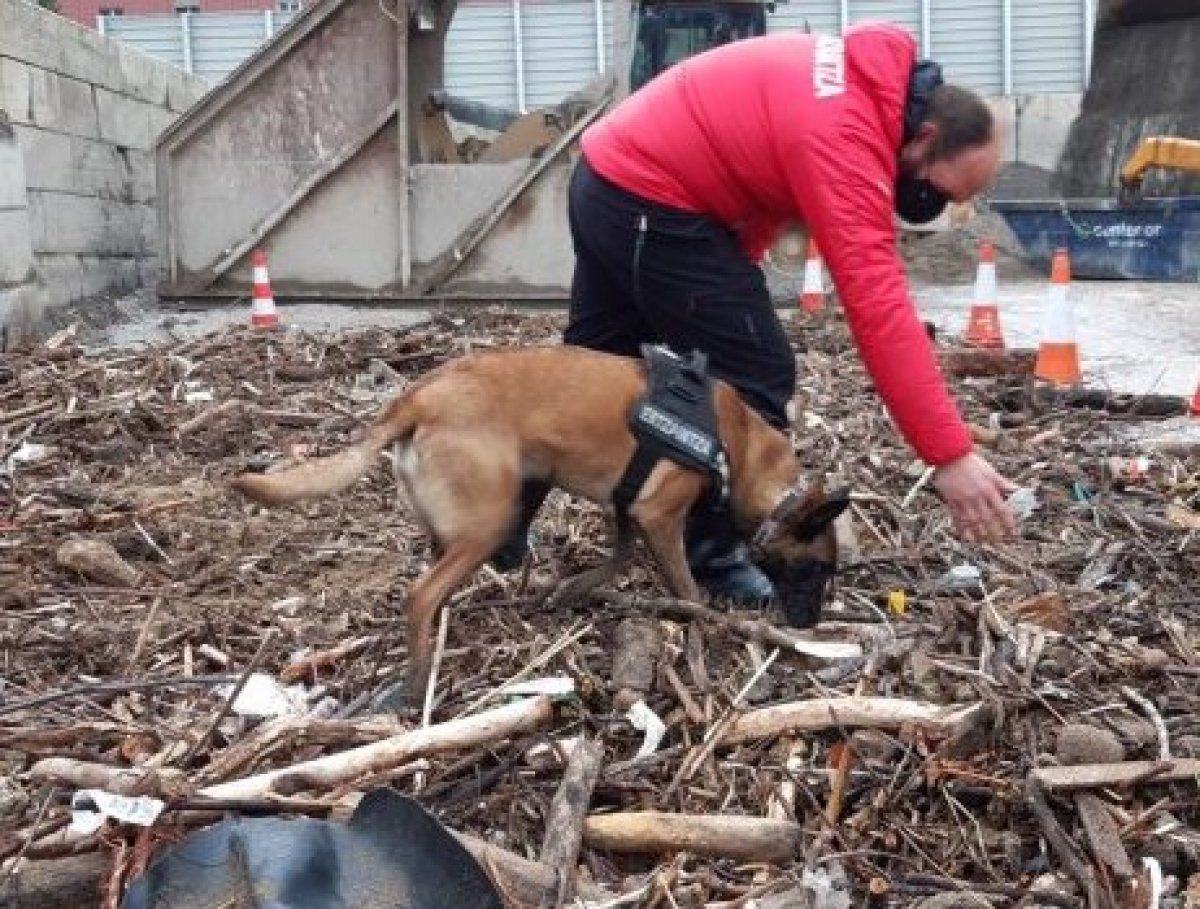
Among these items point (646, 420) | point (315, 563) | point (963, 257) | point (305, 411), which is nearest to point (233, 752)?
point (646, 420)

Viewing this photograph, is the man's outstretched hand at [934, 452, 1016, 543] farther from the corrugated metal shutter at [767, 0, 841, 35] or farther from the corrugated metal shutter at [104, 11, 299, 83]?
the corrugated metal shutter at [104, 11, 299, 83]

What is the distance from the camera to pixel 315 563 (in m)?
5.31

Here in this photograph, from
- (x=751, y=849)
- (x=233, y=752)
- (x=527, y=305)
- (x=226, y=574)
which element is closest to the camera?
(x=751, y=849)

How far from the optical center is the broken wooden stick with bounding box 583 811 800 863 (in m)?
3.12

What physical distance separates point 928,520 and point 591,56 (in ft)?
86.9

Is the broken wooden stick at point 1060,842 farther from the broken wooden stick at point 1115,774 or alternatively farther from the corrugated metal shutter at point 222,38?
the corrugated metal shutter at point 222,38

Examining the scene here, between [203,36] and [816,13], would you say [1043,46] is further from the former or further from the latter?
[203,36]

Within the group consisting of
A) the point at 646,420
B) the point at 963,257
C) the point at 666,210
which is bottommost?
the point at 963,257

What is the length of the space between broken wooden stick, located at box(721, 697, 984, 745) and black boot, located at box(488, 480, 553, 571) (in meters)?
1.05

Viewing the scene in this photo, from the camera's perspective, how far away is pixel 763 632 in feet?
13.4

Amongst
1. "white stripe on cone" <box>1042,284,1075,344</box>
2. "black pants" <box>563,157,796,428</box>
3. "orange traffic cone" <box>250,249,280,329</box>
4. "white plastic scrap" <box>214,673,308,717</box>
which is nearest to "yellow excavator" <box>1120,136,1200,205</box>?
"white stripe on cone" <box>1042,284,1075,344</box>

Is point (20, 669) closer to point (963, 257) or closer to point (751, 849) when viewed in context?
point (751, 849)

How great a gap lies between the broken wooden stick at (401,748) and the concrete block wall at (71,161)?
23.9 ft

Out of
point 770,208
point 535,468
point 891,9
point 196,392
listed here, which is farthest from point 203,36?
point 535,468
